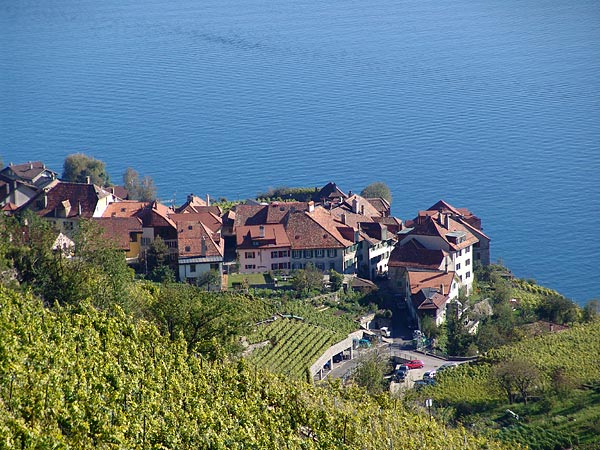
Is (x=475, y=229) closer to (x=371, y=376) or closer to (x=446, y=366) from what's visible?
(x=446, y=366)

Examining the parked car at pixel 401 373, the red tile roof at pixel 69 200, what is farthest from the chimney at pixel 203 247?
the parked car at pixel 401 373

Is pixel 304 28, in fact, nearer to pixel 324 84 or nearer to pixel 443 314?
pixel 324 84

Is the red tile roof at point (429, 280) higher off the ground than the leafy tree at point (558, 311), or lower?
higher

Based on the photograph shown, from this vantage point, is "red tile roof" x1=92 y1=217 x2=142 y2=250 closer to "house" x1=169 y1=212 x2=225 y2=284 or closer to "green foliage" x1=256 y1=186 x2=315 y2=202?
"house" x1=169 y1=212 x2=225 y2=284

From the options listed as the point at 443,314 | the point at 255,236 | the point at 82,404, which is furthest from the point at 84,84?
the point at 82,404

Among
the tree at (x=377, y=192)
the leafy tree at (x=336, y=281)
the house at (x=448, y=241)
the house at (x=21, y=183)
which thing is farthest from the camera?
the tree at (x=377, y=192)

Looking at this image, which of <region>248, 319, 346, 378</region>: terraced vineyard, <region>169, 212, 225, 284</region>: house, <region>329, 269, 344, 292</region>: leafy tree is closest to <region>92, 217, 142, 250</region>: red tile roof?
<region>169, 212, 225, 284</region>: house

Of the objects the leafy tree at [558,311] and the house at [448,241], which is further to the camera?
the house at [448,241]

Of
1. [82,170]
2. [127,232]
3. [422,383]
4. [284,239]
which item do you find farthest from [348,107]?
[422,383]

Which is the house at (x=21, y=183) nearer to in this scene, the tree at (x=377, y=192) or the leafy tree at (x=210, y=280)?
the leafy tree at (x=210, y=280)
